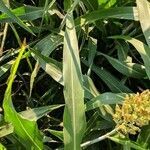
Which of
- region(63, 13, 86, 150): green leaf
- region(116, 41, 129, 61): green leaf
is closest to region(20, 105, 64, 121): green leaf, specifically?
region(63, 13, 86, 150): green leaf

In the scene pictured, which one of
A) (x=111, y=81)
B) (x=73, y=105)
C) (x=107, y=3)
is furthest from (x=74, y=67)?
(x=107, y=3)

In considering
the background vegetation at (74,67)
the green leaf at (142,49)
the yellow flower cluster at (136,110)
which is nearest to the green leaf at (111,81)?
the background vegetation at (74,67)

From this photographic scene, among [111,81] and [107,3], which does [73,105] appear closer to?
[111,81]

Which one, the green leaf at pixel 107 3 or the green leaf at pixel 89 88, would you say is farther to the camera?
the green leaf at pixel 107 3

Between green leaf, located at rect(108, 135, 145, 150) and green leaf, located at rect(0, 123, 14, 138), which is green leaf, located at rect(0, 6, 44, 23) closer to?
green leaf, located at rect(0, 123, 14, 138)

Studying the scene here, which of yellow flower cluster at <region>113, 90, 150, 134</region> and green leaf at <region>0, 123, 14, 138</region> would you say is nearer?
yellow flower cluster at <region>113, 90, 150, 134</region>

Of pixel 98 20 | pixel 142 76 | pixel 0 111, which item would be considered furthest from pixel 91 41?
pixel 0 111

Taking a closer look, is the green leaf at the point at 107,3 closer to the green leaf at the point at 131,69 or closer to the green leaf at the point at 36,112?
the green leaf at the point at 131,69

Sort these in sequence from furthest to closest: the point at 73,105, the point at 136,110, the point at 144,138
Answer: the point at 144,138, the point at 73,105, the point at 136,110
